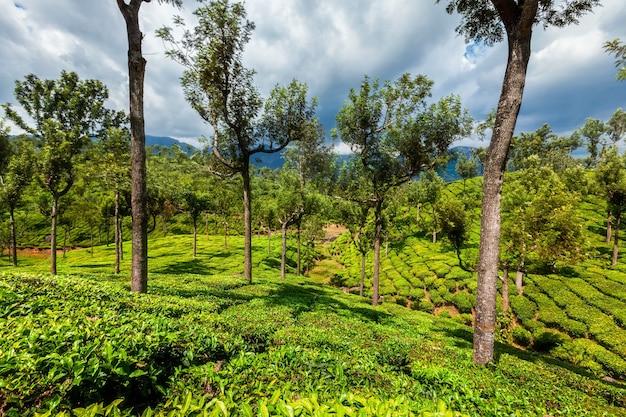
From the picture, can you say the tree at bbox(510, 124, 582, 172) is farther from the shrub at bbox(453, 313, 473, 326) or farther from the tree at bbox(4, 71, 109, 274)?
the tree at bbox(4, 71, 109, 274)

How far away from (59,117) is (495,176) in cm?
2523

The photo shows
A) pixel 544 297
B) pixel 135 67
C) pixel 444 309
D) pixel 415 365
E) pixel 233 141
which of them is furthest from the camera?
pixel 444 309

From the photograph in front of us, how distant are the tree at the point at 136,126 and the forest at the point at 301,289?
0.23ft

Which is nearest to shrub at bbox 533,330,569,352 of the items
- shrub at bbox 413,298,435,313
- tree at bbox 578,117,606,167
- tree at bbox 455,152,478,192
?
shrub at bbox 413,298,435,313

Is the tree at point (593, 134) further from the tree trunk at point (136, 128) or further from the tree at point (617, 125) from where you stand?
the tree trunk at point (136, 128)

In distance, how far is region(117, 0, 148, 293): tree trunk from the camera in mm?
8719

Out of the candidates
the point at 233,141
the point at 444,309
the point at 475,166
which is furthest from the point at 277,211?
the point at 475,166

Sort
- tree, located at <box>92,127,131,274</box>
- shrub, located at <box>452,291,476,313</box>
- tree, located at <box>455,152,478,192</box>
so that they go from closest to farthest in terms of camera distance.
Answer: tree, located at <box>92,127,131,274</box> → shrub, located at <box>452,291,476,313</box> → tree, located at <box>455,152,478,192</box>

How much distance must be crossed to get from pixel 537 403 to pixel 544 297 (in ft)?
87.9

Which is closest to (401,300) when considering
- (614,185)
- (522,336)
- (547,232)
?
(522,336)

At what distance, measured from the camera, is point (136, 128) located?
28.9 feet

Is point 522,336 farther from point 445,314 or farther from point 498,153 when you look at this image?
point 498,153

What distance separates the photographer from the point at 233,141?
63.9 ft

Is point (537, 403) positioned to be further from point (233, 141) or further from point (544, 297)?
point (544, 297)
